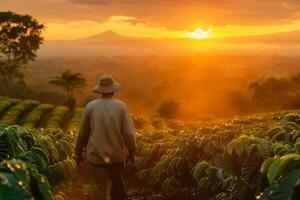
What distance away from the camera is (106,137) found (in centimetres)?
740

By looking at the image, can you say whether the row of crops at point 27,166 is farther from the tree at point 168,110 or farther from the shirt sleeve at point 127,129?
the tree at point 168,110

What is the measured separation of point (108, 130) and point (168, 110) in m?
58.8

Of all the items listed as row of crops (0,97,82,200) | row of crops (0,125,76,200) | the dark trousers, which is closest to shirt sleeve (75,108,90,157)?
the dark trousers

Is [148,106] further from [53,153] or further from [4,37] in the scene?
[53,153]

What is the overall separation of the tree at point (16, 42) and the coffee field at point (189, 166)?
163ft

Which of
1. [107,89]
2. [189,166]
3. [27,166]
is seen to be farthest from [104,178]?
[27,166]

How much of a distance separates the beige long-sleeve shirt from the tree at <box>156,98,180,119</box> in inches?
2270

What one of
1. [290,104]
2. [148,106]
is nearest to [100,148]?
[290,104]

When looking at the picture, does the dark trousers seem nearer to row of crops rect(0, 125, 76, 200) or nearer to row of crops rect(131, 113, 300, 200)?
row of crops rect(0, 125, 76, 200)

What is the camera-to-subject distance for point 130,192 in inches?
408

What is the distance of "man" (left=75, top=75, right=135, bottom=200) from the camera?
737 centimetres

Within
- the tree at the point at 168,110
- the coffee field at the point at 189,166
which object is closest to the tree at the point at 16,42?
the tree at the point at 168,110

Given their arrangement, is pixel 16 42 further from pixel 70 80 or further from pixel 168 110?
pixel 168 110

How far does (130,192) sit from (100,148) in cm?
317
